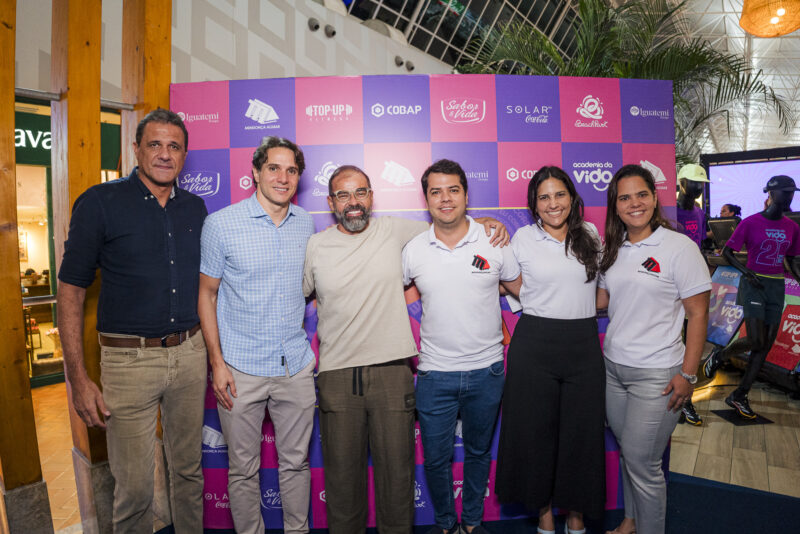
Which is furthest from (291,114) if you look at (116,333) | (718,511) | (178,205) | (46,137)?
(46,137)

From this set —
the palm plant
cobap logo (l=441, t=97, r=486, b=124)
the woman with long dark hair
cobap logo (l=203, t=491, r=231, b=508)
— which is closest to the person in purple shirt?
the palm plant

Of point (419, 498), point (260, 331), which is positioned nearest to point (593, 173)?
point (260, 331)

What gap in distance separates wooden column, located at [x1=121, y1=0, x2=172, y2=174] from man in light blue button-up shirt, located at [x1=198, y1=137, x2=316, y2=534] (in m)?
1.03

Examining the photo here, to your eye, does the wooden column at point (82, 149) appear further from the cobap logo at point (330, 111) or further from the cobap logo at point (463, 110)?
the cobap logo at point (463, 110)

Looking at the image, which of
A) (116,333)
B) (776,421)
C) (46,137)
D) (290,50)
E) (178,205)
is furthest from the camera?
(290,50)

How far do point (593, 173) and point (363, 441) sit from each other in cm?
215

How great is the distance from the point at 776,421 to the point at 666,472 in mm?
2062

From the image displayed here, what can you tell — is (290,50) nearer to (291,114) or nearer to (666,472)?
(291,114)

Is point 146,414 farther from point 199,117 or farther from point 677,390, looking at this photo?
point 677,390

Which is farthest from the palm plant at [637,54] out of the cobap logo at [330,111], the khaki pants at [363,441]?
the khaki pants at [363,441]

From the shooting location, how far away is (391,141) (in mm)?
2713

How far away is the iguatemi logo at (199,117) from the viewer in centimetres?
273

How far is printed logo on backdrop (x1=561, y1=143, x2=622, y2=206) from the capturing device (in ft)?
9.16

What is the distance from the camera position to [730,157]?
6992 millimetres
